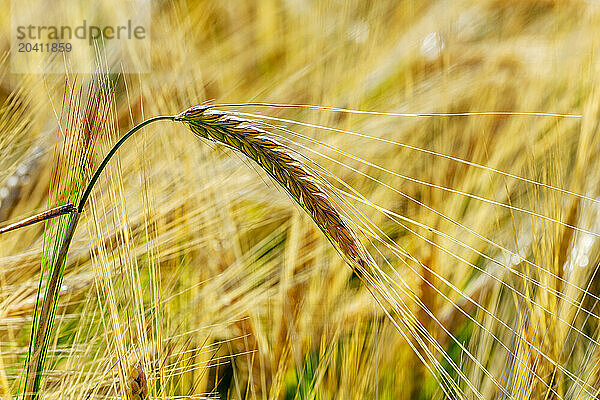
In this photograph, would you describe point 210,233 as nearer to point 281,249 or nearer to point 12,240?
point 281,249

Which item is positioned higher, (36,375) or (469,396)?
(36,375)

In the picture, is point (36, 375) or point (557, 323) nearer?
point (36, 375)

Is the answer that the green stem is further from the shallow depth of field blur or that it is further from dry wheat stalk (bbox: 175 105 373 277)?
the shallow depth of field blur

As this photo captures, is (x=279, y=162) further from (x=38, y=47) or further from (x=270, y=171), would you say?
(x=38, y=47)

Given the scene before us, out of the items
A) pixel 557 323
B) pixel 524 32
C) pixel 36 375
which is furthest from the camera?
pixel 524 32

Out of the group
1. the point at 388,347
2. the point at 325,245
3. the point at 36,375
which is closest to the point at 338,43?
the point at 325,245

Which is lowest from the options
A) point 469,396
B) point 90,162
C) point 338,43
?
point 469,396
